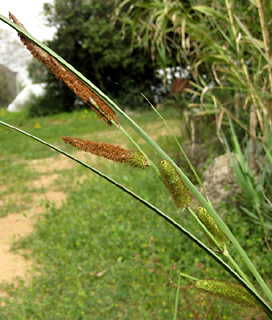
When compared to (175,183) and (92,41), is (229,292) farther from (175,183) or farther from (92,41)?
(92,41)

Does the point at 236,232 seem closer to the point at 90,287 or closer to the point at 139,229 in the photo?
the point at 139,229

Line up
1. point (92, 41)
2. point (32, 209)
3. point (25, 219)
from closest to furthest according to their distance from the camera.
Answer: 1. point (25, 219)
2. point (32, 209)
3. point (92, 41)

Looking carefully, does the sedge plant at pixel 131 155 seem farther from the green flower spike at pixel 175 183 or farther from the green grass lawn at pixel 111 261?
the green grass lawn at pixel 111 261

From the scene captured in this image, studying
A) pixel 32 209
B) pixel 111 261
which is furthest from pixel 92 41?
pixel 111 261

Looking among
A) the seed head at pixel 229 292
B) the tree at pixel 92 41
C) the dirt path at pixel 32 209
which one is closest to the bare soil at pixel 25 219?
the dirt path at pixel 32 209

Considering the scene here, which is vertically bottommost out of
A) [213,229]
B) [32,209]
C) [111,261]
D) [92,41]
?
[111,261]

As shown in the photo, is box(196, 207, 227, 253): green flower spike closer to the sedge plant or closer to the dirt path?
the sedge plant

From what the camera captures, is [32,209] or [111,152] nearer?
[111,152]

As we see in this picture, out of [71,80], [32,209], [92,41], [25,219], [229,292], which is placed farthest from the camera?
[92,41]
